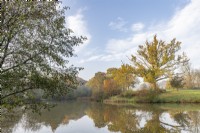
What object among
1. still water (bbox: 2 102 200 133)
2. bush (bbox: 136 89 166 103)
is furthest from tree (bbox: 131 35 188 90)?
still water (bbox: 2 102 200 133)

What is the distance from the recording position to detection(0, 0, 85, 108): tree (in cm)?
658

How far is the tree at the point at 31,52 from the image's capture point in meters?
6.58

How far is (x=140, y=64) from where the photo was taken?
3991 cm

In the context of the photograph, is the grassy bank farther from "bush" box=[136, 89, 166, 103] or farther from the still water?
the still water

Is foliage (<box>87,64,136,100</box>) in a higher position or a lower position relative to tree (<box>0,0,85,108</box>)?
higher

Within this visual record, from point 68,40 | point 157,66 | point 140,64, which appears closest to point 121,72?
point 140,64

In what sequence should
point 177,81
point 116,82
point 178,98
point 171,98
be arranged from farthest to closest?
point 116,82 < point 177,81 < point 171,98 < point 178,98

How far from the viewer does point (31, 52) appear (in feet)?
23.2

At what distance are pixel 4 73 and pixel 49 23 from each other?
207 centimetres

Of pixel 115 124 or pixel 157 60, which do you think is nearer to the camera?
pixel 115 124

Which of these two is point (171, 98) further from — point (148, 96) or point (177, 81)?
point (177, 81)

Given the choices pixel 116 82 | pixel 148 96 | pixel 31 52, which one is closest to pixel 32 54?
pixel 31 52

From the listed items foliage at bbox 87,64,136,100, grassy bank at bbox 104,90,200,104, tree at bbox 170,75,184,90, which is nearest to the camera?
grassy bank at bbox 104,90,200,104

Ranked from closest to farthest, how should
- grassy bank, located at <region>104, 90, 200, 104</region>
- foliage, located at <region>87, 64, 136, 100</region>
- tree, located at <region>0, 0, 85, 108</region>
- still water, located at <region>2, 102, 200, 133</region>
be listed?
tree, located at <region>0, 0, 85, 108</region>, still water, located at <region>2, 102, 200, 133</region>, grassy bank, located at <region>104, 90, 200, 104</region>, foliage, located at <region>87, 64, 136, 100</region>
